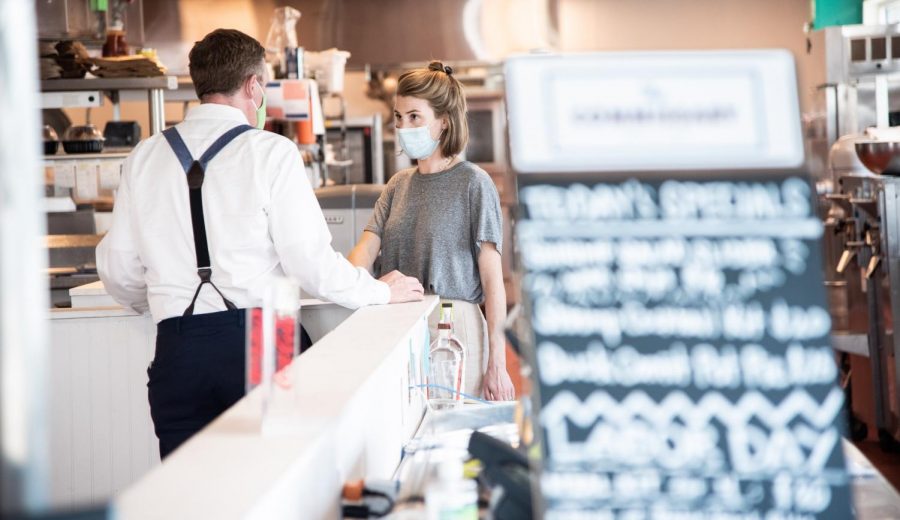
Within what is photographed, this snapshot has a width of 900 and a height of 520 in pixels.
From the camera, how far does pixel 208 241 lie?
2586mm

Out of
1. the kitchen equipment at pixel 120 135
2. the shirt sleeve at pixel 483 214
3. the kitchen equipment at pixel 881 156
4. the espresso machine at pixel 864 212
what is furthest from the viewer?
the kitchen equipment at pixel 120 135

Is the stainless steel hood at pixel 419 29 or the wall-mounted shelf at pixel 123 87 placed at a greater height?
the stainless steel hood at pixel 419 29

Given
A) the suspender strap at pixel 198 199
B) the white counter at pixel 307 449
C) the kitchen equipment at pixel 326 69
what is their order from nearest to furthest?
the white counter at pixel 307 449 < the suspender strap at pixel 198 199 < the kitchen equipment at pixel 326 69

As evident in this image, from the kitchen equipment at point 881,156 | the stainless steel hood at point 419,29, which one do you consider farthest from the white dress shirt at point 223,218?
the stainless steel hood at point 419,29

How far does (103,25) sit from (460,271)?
334cm

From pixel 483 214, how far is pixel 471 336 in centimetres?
37

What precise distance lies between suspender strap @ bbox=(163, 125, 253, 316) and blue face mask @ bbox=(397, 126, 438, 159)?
2.35ft

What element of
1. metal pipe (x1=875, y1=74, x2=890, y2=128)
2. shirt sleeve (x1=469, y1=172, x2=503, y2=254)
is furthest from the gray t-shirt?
metal pipe (x1=875, y1=74, x2=890, y2=128)

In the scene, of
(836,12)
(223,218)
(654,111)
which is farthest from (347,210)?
(836,12)

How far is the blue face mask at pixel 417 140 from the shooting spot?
3195 mm

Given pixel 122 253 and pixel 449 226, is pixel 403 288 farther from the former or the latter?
pixel 122 253

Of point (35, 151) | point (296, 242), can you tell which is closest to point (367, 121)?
point (296, 242)

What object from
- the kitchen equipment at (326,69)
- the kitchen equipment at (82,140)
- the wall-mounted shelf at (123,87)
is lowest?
the kitchen equipment at (82,140)

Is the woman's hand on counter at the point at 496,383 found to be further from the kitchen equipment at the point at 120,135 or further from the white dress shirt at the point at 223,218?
the kitchen equipment at the point at 120,135
